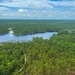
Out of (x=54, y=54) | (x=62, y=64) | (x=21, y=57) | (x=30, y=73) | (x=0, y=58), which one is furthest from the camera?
(x=54, y=54)

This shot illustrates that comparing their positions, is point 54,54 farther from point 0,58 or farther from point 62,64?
point 0,58

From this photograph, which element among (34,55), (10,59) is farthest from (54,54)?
(10,59)

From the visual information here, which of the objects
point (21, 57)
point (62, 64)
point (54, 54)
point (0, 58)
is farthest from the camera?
point (54, 54)

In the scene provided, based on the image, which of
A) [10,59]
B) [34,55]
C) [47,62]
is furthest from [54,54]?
[10,59]

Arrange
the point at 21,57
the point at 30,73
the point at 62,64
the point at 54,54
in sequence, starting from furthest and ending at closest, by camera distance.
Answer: the point at 54,54
the point at 21,57
the point at 62,64
the point at 30,73

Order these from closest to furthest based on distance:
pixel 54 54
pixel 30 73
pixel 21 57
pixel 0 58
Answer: pixel 30 73
pixel 0 58
pixel 21 57
pixel 54 54

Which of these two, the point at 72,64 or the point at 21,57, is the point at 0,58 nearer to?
the point at 21,57

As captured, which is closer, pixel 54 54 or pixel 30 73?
pixel 30 73

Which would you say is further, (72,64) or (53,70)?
(72,64)

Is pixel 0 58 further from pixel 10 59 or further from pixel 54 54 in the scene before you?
pixel 54 54
